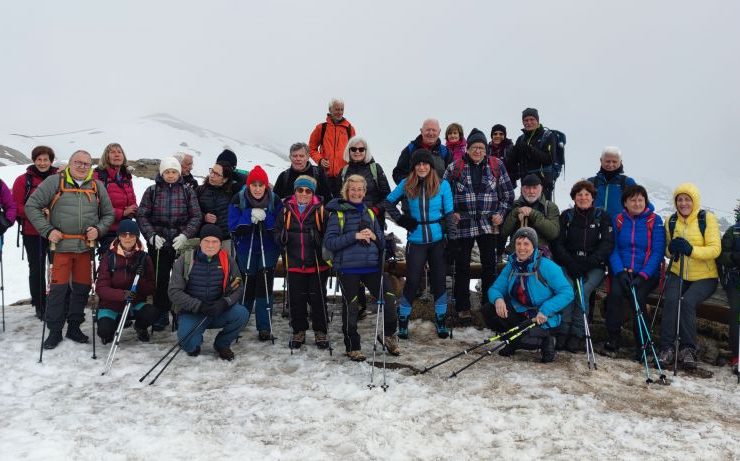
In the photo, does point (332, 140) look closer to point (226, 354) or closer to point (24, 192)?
point (226, 354)

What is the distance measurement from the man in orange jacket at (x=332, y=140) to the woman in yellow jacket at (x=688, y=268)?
560cm

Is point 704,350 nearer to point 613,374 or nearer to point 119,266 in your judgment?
point 613,374

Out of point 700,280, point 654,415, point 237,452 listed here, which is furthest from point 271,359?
point 700,280

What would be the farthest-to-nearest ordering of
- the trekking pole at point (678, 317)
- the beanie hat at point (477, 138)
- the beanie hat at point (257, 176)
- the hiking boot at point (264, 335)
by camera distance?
the beanie hat at point (477, 138) < the hiking boot at point (264, 335) < the beanie hat at point (257, 176) < the trekking pole at point (678, 317)

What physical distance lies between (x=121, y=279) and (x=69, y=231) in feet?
3.33

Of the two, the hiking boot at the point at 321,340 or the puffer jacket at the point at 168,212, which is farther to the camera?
the puffer jacket at the point at 168,212

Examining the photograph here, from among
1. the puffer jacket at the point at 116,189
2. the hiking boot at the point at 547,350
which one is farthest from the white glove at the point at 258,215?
the hiking boot at the point at 547,350

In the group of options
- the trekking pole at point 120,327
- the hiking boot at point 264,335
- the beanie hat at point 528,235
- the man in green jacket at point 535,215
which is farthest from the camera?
the hiking boot at point 264,335

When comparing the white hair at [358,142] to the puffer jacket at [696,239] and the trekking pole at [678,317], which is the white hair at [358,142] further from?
the trekking pole at [678,317]

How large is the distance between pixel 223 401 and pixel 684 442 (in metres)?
4.77

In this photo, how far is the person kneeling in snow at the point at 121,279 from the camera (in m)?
7.21

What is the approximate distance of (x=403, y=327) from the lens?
8.10 meters

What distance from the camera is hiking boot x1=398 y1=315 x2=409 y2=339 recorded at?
26.5 ft

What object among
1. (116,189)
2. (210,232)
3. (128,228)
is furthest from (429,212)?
(116,189)
